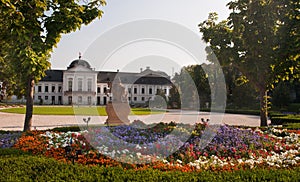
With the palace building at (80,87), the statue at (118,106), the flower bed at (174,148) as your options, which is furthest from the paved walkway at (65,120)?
the palace building at (80,87)

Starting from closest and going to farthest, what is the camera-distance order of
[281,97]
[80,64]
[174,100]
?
[281,97], [174,100], [80,64]

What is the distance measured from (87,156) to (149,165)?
1.41 meters

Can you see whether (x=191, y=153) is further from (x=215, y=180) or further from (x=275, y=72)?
(x=275, y=72)

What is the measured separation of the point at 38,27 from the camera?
8477 mm

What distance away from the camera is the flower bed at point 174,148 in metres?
5.39

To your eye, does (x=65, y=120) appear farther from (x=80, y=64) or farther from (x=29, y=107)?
(x=80, y=64)

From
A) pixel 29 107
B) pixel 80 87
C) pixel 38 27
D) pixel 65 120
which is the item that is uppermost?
pixel 80 87

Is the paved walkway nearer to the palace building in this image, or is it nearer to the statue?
the statue

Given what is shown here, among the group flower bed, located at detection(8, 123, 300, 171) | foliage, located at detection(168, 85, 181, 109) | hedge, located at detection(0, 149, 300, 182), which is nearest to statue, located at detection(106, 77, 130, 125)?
flower bed, located at detection(8, 123, 300, 171)

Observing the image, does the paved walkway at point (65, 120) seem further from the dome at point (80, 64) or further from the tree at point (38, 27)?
the dome at point (80, 64)

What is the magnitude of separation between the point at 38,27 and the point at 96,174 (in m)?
5.92

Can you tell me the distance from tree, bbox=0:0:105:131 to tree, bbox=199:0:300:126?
19.8 ft

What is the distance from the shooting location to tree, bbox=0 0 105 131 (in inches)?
296

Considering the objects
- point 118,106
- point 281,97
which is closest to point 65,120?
point 118,106
